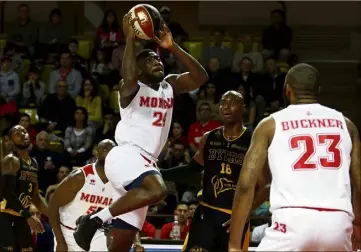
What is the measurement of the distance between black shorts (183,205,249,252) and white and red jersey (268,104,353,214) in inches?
107

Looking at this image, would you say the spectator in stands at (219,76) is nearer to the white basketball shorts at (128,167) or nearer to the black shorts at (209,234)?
the black shorts at (209,234)

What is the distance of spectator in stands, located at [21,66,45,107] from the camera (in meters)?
15.0

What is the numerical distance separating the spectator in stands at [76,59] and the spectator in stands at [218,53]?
6.86 feet

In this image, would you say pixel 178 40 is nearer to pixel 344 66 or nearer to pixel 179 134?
pixel 179 134

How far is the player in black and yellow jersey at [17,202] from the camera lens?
33.6 ft

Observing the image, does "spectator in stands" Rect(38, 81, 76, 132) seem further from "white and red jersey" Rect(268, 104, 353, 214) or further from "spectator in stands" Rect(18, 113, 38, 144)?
"white and red jersey" Rect(268, 104, 353, 214)

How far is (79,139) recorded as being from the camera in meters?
13.9

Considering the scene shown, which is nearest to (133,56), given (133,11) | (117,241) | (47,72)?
(133,11)

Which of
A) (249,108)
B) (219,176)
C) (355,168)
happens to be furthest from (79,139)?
(355,168)

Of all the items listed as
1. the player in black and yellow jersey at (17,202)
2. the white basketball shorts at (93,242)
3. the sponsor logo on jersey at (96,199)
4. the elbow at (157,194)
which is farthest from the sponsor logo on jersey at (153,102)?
the player in black and yellow jersey at (17,202)

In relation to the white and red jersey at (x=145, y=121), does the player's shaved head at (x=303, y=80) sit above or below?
above

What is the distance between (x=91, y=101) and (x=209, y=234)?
716 centimetres

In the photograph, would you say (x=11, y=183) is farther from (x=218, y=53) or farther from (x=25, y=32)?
(x=25, y=32)

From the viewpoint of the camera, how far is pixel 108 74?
599 inches
